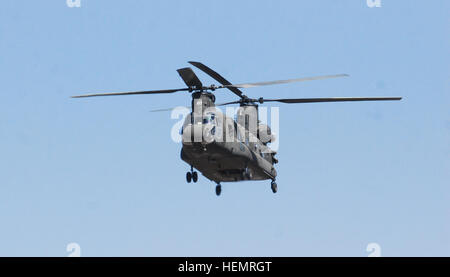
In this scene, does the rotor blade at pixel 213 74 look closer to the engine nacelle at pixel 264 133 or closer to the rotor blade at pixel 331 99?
the rotor blade at pixel 331 99

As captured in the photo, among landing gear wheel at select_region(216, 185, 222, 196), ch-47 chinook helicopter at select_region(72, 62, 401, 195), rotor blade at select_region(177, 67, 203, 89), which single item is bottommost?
landing gear wheel at select_region(216, 185, 222, 196)

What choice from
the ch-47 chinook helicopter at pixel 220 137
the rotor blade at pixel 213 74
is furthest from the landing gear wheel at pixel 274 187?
the rotor blade at pixel 213 74

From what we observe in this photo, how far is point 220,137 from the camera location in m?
49.1

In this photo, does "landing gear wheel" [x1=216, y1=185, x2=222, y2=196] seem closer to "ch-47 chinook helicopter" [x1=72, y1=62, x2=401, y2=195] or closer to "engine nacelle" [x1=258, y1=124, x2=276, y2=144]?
"ch-47 chinook helicopter" [x1=72, y1=62, x2=401, y2=195]

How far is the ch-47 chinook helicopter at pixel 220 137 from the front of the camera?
48.1 metres

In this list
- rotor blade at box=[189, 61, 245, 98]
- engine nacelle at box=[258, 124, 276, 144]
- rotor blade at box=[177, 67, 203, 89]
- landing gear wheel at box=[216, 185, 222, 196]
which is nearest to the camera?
rotor blade at box=[189, 61, 245, 98]

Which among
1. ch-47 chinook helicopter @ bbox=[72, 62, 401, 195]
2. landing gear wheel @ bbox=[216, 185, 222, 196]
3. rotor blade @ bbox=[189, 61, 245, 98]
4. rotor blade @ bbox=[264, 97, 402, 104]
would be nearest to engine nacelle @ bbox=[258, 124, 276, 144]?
ch-47 chinook helicopter @ bbox=[72, 62, 401, 195]

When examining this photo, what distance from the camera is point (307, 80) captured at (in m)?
47.4

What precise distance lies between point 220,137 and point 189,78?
4204 mm

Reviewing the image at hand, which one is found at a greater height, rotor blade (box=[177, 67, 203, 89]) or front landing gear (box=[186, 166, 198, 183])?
rotor blade (box=[177, 67, 203, 89])

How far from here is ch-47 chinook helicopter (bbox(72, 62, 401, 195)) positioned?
48125 millimetres

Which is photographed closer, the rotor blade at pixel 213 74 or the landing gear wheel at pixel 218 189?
the rotor blade at pixel 213 74
